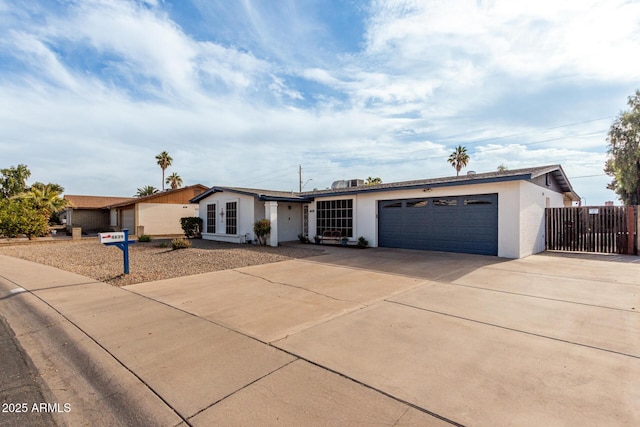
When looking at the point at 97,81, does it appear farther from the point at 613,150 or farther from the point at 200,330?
the point at 613,150

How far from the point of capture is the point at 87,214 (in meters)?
33.2

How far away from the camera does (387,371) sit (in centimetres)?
327

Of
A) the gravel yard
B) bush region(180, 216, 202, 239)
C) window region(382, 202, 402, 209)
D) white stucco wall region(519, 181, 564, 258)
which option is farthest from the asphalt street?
bush region(180, 216, 202, 239)

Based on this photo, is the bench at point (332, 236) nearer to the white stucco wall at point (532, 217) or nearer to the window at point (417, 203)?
the window at point (417, 203)

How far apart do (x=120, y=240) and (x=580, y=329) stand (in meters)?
9.52

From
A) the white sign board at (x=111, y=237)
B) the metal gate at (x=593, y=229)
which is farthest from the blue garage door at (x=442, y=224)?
the white sign board at (x=111, y=237)

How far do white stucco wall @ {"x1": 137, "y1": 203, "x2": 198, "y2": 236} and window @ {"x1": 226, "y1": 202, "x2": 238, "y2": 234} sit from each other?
8980 mm

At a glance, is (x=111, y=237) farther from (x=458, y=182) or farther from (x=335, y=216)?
(x=458, y=182)

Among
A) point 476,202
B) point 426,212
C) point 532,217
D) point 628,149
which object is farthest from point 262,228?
point 628,149

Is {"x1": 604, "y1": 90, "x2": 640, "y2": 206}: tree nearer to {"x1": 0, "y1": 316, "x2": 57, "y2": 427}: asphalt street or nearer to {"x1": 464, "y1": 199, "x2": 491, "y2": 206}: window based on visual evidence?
{"x1": 464, "y1": 199, "x2": 491, "y2": 206}: window

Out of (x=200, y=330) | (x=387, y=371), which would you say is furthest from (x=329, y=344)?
(x=200, y=330)

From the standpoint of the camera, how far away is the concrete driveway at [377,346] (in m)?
2.67

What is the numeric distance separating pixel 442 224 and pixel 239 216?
406 inches

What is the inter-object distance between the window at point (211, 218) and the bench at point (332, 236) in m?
7.29
